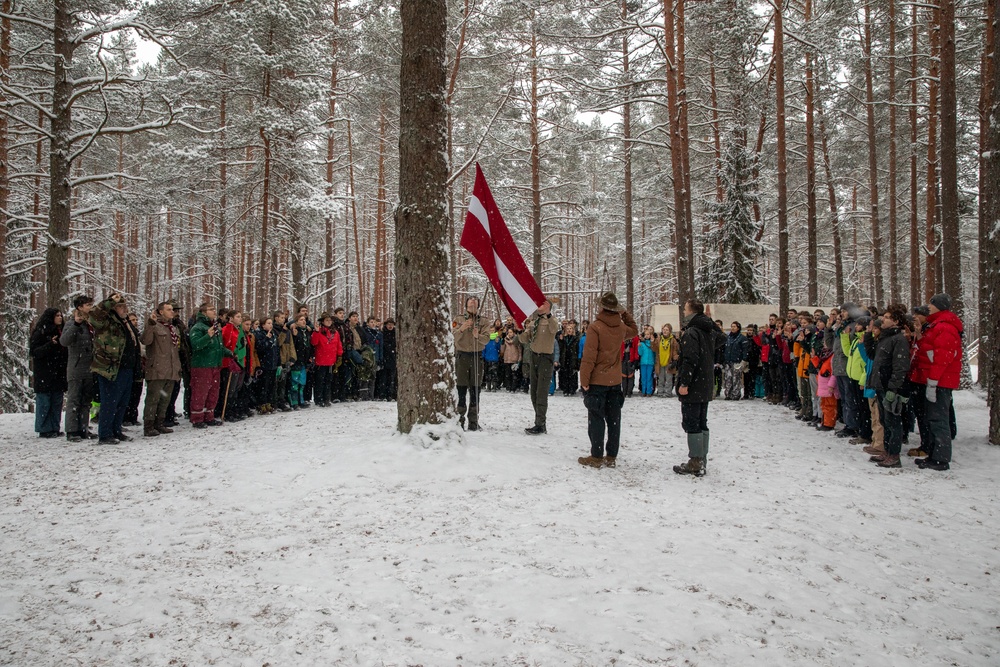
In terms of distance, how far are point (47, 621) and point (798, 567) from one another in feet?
16.1

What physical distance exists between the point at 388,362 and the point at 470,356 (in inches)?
227

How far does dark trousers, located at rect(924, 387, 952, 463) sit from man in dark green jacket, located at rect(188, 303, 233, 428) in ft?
34.4

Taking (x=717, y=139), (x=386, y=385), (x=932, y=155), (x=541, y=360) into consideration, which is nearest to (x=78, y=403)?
(x=386, y=385)

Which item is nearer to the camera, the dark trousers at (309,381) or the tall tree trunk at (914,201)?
the dark trousers at (309,381)

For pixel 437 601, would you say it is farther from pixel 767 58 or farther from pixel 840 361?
pixel 767 58

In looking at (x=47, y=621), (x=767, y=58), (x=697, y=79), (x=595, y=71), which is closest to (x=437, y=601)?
(x=47, y=621)

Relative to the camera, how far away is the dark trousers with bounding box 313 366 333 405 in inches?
494

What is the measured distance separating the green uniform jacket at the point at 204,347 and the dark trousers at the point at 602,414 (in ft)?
21.1

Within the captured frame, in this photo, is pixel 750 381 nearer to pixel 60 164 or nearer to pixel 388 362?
pixel 388 362

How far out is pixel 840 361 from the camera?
31.5ft

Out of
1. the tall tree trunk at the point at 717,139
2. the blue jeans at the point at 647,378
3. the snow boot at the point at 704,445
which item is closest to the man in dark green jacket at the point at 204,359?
the snow boot at the point at 704,445

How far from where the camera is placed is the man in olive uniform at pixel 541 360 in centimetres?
903

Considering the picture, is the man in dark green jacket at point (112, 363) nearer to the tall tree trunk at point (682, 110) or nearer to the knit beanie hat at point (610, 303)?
the knit beanie hat at point (610, 303)

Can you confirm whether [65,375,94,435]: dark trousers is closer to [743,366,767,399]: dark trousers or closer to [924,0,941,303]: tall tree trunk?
[743,366,767,399]: dark trousers
